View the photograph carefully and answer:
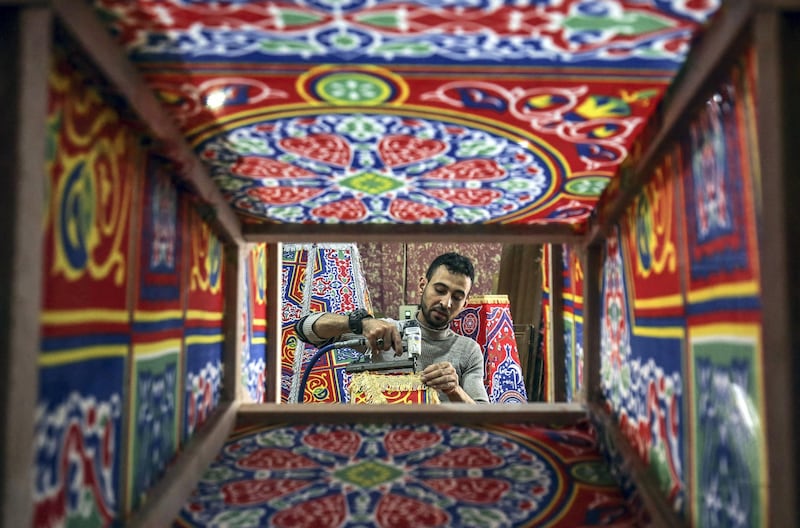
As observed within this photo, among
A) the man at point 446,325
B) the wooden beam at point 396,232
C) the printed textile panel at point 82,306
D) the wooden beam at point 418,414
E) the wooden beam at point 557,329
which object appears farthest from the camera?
the man at point 446,325

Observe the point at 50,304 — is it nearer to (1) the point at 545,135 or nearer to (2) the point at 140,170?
(2) the point at 140,170

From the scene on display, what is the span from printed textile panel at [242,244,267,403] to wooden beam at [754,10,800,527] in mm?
1104

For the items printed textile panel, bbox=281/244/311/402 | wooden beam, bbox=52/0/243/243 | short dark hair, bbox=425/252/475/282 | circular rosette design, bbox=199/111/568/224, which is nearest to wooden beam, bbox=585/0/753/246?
circular rosette design, bbox=199/111/568/224

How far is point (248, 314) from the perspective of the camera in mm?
1475

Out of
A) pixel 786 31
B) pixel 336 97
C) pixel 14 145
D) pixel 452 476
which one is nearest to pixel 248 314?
pixel 452 476

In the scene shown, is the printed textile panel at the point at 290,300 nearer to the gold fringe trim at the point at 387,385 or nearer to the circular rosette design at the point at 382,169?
the gold fringe trim at the point at 387,385

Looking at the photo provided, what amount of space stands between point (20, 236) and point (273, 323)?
1216 mm

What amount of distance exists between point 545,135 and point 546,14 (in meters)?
0.31

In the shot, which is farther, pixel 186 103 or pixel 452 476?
pixel 452 476

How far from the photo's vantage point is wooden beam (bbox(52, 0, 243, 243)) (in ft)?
1.81

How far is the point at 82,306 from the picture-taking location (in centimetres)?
65

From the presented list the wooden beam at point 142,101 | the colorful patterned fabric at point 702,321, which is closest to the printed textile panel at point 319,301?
the wooden beam at point 142,101

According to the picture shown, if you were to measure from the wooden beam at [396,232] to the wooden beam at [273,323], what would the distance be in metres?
0.32

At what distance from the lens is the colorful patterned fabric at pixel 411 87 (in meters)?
0.60
